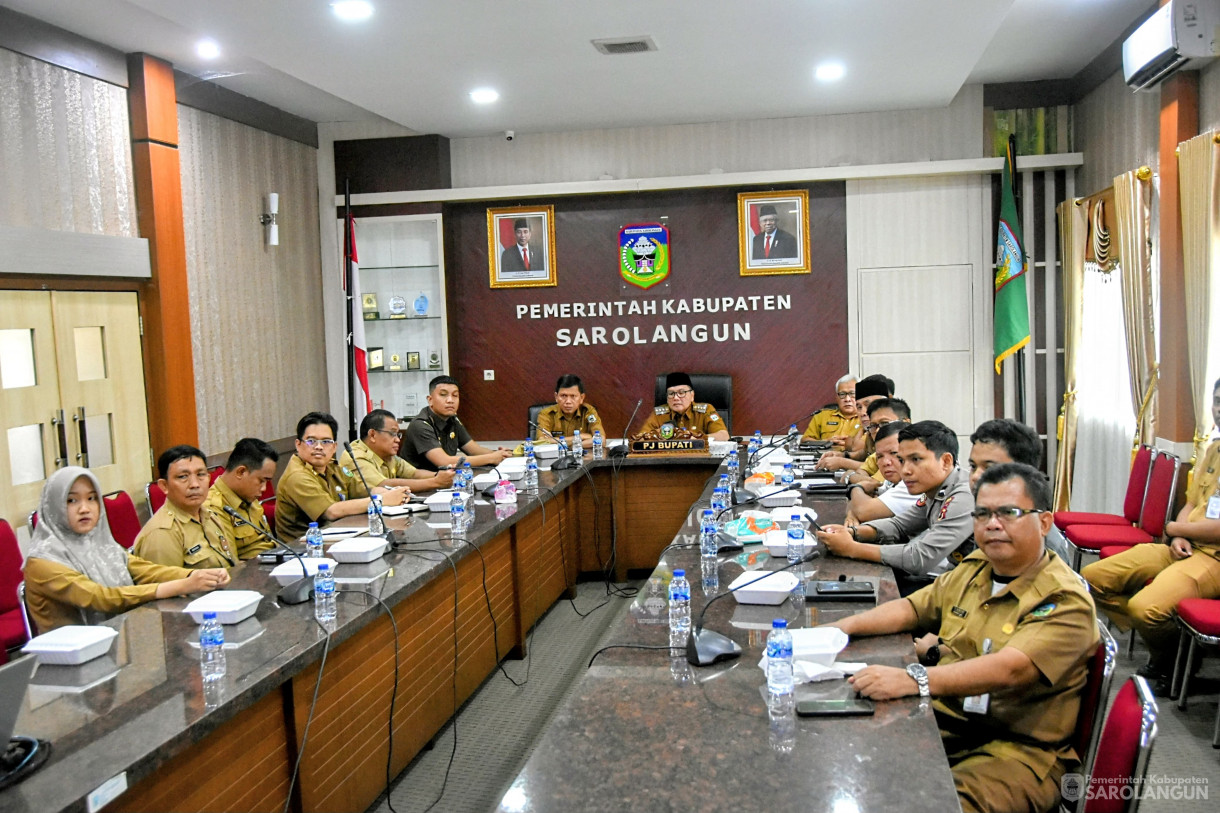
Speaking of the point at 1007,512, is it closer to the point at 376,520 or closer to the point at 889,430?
the point at 889,430

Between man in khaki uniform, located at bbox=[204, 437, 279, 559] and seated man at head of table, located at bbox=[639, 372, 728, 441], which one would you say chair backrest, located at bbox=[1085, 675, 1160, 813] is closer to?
man in khaki uniform, located at bbox=[204, 437, 279, 559]

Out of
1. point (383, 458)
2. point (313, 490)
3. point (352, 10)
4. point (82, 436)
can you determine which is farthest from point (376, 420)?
point (352, 10)

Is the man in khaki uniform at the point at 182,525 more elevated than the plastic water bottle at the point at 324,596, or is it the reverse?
the man in khaki uniform at the point at 182,525

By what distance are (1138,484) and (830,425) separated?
6.76ft

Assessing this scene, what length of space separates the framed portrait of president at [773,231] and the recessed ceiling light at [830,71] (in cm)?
122

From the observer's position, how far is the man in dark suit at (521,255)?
7137 millimetres

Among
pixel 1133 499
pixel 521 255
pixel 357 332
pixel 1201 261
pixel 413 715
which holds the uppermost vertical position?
pixel 521 255

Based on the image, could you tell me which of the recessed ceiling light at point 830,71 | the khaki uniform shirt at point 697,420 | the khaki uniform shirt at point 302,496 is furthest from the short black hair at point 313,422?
the recessed ceiling light at point 830,71

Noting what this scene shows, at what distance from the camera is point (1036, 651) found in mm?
1972

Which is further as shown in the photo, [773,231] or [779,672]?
[773,231]

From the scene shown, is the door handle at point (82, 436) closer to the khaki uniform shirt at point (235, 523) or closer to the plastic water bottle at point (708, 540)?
the khaki uniform shirt at point (235, 523)

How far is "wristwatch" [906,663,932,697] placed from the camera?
6.37 ft

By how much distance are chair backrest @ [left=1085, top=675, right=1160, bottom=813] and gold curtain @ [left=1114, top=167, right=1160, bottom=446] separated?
12.5ft

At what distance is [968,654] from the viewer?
2.23 meters
